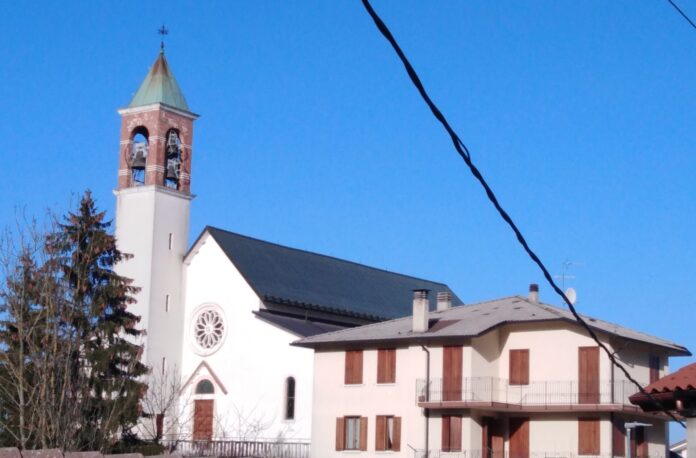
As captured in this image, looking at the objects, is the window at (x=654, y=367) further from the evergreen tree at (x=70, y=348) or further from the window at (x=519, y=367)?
the evergreen tree at (x=70, y=348)

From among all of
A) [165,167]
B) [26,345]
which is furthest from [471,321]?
[165,167]

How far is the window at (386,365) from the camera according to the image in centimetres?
5081

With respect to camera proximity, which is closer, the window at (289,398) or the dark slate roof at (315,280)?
the window at (289,398)

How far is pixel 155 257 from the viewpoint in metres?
65.9

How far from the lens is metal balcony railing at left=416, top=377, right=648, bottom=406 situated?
1845 inches

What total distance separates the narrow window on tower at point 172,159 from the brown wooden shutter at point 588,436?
30698 millimetres

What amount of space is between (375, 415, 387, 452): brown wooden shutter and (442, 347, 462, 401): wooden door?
307 cm

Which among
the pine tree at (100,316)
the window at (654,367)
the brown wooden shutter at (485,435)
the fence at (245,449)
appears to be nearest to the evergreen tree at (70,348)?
the pine tree at (100,316)

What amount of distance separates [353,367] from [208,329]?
15.2 m

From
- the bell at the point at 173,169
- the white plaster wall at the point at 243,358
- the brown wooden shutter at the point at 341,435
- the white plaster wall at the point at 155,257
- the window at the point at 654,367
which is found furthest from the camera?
the bell at the point at 173,169

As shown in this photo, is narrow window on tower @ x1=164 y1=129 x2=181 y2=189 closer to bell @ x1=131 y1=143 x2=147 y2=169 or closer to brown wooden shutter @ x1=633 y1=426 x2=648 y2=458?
bell @ x1=131 y1=143 x2=147 y2=169

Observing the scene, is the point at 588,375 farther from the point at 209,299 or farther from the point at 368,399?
the point at 209,299

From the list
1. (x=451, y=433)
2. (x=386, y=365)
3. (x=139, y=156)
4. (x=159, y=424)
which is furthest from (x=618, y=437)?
(x=139, y=156)

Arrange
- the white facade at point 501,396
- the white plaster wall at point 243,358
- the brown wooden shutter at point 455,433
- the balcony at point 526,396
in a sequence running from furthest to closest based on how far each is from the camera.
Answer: the white plaster wall at point 243,358 < the brown wooden shutter at point 455,433 < the white facade at point 501,396 < the balcony at point 526,396
